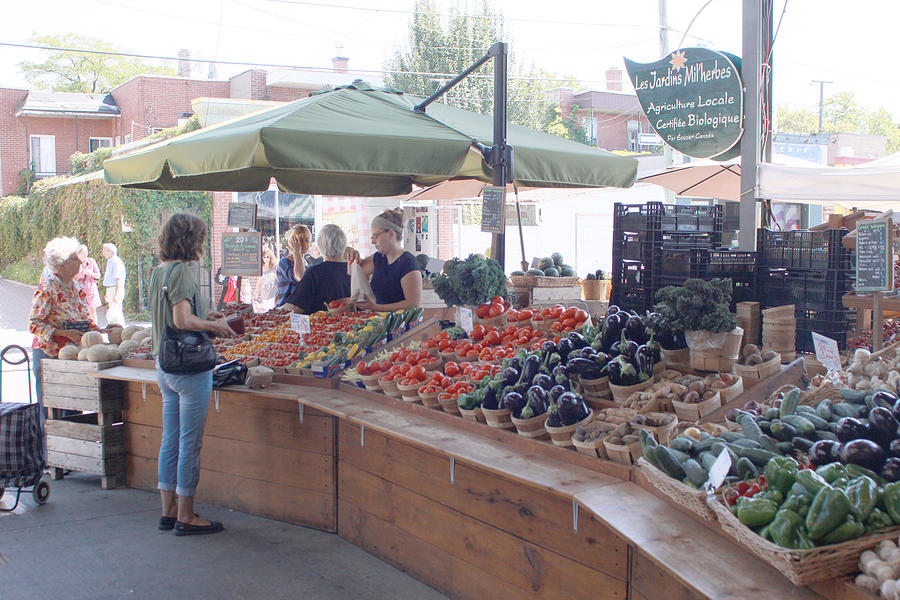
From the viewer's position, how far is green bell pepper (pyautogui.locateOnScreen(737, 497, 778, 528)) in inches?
84.9

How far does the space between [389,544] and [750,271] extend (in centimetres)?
268

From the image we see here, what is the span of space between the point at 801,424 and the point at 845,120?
70.6m

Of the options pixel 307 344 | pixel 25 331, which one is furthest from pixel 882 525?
pixel 25 331

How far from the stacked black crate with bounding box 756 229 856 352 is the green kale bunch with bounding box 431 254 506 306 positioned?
168 centimetres

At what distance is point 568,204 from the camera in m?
21.7

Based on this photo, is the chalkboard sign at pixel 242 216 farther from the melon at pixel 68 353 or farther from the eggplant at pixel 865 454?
the eggplant at pixel 865 454

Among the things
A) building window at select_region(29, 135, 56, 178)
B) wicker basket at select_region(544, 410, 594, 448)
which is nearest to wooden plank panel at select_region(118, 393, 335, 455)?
wicker basket at select_region(544, 410, 594, 448)

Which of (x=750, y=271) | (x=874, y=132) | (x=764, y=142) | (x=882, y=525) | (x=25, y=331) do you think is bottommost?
(x=25, y=331)

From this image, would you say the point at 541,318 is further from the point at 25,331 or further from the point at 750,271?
the point at 25,331

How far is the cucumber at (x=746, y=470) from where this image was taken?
8.05 ft

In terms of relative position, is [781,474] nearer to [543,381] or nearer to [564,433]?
[564,433]

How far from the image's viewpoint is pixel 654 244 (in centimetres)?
459

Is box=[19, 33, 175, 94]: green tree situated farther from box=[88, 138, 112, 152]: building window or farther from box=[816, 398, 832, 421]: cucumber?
box=[816, 398, 832, 421]: cucumber

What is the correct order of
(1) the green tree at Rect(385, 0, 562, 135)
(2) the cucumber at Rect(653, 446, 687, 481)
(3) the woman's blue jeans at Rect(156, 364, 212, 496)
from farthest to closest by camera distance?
(1) the green tree at Rect(385, 0, 562, 135) → (3) the woman's blue jeans at Rect(156, 364, 212, 496) → (2) the cucumber at Rect(653, 446, 687, 481)
